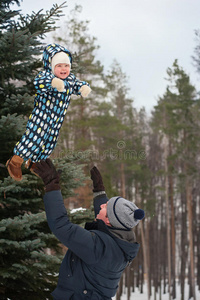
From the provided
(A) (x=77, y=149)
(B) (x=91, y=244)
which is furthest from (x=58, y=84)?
(A) (x=77, y=149)

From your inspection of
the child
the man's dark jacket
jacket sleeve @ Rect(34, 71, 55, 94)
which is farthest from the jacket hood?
the man's dark jacket

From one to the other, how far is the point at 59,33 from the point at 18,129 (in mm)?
12318

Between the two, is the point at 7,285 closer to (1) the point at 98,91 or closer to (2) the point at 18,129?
(2) the point at 18,129

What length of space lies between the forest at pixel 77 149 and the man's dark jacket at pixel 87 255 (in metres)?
0.81

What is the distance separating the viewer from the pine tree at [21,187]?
14.6 ft

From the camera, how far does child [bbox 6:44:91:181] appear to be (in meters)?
2.73

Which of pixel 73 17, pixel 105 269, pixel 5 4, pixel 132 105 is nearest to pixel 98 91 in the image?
pixel 73 17

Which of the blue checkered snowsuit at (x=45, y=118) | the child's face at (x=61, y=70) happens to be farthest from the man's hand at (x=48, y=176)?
the child's face at (x=61, y=70)

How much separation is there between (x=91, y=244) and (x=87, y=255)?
0.26 feet

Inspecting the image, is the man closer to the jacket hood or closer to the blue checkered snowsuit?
the blue checkered snowsuit

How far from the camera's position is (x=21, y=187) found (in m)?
5.24

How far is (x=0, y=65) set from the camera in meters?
4.79

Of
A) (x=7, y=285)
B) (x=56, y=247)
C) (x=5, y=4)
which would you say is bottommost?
(x=7, y=285)

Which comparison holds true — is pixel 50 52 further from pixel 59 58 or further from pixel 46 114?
pixel 46 114
